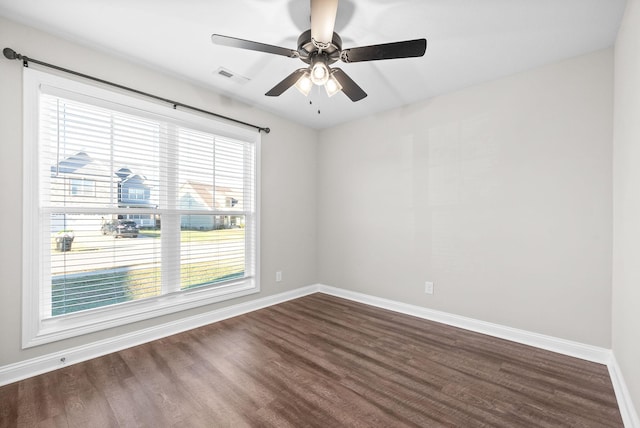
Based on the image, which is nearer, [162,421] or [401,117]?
[162,421]

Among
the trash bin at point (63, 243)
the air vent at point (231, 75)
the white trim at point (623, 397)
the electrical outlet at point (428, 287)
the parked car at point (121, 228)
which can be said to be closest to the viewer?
the white trim at point (623, 397)

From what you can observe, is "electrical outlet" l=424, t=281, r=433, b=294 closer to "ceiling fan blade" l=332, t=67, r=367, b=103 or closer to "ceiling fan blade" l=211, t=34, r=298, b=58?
"ceiling fan blade" l=332, t=67, r=367, b=103

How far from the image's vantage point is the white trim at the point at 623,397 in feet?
5.04

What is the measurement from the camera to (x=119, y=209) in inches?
97.9

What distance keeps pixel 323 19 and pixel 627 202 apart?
2218mm

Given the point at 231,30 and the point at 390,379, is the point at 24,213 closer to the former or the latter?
the point at 231,30

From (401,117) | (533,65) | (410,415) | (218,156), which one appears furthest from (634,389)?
(218,156)

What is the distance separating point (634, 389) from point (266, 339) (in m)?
2.56

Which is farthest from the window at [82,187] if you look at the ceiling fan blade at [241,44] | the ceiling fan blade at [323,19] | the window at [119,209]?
the ceiling fan blade at [323,19]

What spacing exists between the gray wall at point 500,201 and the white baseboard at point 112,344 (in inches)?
65.3

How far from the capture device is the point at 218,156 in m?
3.22

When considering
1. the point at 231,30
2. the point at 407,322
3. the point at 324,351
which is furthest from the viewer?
the point at 407,322

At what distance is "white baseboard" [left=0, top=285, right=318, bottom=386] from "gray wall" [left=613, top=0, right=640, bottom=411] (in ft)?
10.7

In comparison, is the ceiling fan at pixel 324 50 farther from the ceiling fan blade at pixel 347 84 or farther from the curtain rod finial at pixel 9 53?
the curtain rod finial at pixel 9 53
